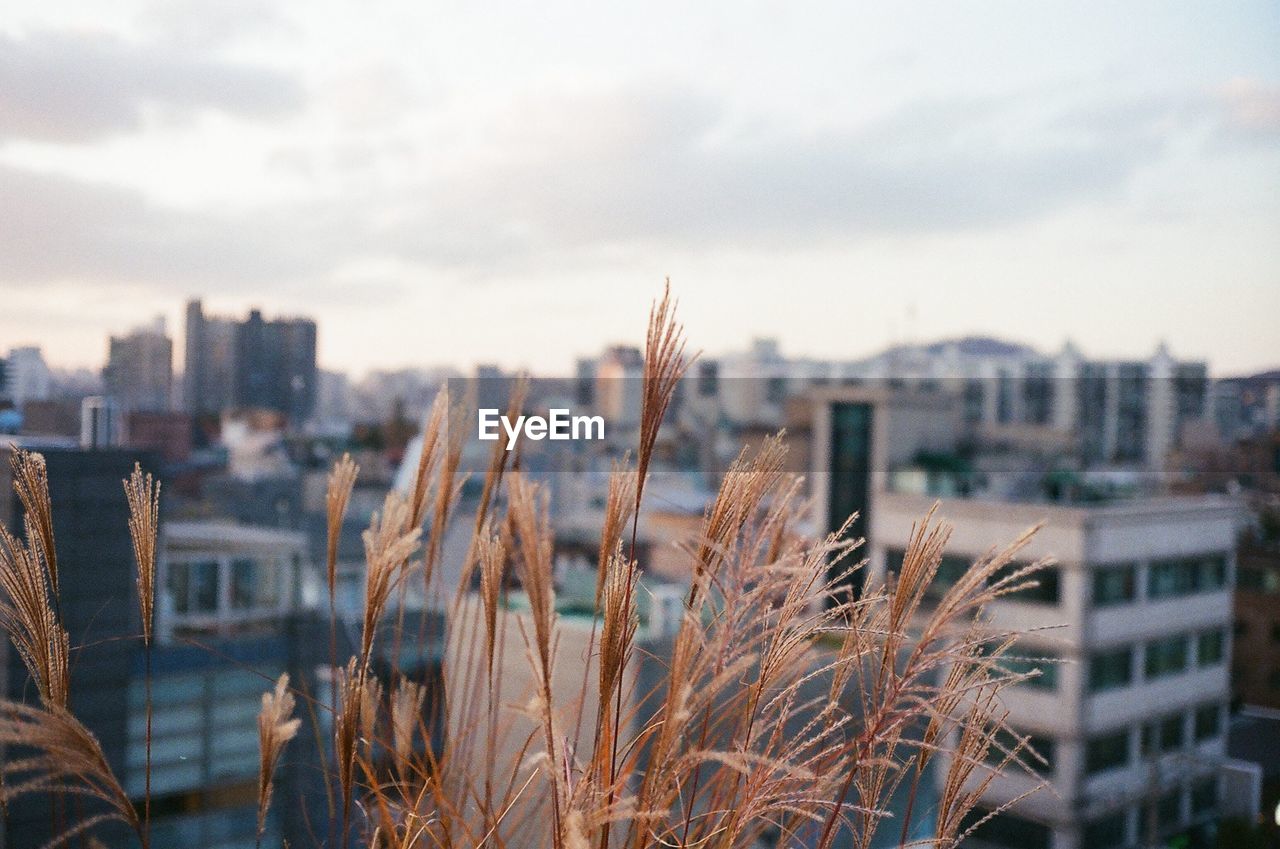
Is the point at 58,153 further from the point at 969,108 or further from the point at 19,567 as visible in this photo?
the point at 969,108

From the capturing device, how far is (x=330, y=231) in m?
3.29

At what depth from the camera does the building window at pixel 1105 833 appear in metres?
8.28

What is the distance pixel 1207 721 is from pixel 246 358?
29.1 feet

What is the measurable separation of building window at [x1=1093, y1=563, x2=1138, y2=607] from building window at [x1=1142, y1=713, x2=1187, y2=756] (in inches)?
43.9

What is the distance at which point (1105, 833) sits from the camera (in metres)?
8.28

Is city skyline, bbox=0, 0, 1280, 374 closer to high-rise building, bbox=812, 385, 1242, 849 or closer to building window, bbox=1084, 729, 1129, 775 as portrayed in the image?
high-rise building, bbox=812, 385, 1242, 849

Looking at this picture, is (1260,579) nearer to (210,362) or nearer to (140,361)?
(210,362)

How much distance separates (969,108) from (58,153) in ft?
8.95

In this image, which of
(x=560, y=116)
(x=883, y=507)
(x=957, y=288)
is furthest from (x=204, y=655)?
(x=883, y=507)

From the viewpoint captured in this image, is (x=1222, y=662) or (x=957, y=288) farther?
(x=1222, y=662)

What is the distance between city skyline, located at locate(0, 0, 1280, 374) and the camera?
2.34 meters

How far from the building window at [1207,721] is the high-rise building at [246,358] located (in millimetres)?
8532

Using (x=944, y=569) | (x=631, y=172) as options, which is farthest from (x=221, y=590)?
(x=944, y=569)

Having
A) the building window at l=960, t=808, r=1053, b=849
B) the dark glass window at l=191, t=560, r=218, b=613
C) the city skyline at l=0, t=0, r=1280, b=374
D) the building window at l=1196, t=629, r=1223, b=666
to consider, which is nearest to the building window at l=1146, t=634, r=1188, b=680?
the building window at l=1196, t=629, r=1223, b=666
